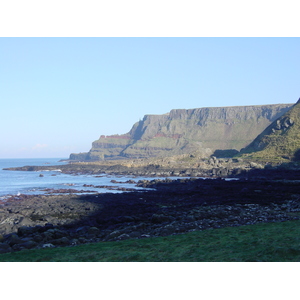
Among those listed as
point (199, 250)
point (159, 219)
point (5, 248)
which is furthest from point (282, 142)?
point (5, 248)

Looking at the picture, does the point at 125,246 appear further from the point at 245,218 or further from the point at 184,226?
the point at 245,218

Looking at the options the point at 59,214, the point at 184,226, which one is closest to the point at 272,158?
the point at 59,214

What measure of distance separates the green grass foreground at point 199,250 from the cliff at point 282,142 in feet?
235

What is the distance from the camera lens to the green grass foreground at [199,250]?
30.5ft

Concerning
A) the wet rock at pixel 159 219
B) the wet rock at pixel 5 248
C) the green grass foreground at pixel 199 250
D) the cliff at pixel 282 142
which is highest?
the cliff at pixel 282 142

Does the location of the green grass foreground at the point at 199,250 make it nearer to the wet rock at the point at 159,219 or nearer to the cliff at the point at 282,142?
the wet rock at the point at 159,219

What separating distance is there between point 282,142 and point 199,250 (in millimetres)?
89835

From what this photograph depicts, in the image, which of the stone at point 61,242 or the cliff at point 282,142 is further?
the cliff at point 282,142

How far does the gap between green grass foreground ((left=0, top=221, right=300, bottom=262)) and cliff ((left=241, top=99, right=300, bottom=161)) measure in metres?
71.5

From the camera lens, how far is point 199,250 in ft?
33.8

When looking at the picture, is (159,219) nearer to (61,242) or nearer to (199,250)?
(61,242)

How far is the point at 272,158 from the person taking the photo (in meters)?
83.4

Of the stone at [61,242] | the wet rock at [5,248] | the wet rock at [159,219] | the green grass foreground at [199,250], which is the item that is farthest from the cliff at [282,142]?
the wet rock at [5,248]

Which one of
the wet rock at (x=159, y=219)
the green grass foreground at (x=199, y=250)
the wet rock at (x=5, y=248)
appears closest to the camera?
the green grass foreground at (x=199, y=250)
